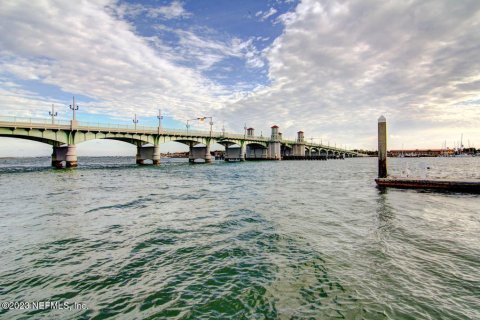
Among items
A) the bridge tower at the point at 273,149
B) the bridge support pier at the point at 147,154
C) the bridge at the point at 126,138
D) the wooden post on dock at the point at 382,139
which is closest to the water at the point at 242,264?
the wooden post on dock at the point at 382,139

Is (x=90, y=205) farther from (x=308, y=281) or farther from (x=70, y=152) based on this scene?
(x=70, y=152)

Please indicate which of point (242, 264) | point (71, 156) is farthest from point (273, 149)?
point (242, 264)

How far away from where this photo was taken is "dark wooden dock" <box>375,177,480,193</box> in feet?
75.4

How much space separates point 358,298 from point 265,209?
975 cm

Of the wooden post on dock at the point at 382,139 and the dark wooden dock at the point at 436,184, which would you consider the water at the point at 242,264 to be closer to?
the dark wooden dock at the point at 436,184

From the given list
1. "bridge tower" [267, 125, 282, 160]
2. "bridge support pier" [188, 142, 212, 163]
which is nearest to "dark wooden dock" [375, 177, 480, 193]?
"bridge support pier" [188, 142, 212, 163]

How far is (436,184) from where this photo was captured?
24594mm

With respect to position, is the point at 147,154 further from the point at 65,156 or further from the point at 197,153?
the point at 197,153

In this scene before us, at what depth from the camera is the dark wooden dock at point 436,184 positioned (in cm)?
2298

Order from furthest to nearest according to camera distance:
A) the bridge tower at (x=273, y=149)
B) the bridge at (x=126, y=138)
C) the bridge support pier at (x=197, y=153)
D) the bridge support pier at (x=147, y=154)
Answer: the bridge tower at (x=273, y=149), the bridge support pier at (x=197, y=153), the bridge support pier at (x=147, y=154), the bridge at (x=126, y=138)

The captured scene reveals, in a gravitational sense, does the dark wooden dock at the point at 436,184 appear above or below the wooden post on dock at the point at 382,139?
below

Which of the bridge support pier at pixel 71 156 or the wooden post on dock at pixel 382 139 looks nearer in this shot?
the wooden post on dock at pixel 382 139

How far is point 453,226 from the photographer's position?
12.0 m

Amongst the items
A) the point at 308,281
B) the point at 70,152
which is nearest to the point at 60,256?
the point at 308,281
